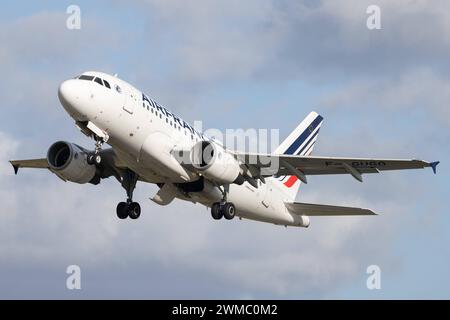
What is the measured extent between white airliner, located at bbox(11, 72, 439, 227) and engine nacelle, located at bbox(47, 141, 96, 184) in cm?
5

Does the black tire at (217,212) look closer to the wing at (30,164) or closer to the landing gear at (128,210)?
the landing gear at (128,210)

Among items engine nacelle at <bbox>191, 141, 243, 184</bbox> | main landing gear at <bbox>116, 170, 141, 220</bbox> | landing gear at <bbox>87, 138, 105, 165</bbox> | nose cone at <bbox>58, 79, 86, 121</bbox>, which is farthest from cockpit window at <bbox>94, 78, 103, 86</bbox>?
main landing gear at <bbox>116, 170, 141, 220</bbox>

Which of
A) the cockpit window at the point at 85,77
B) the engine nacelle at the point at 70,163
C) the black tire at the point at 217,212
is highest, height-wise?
the cockpit window at the point at 85,77

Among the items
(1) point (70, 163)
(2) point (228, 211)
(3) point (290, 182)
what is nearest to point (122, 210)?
(1) point (70, 163)

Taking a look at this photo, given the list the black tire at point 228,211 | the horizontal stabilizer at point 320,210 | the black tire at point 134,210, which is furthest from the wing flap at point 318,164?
the black tire at point 134,210

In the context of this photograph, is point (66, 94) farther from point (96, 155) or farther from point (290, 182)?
point (290, 182)

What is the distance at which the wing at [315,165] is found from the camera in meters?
47.5

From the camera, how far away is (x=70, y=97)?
4284cm

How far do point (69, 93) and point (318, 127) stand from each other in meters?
21.9

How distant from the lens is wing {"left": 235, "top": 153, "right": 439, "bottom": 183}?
1869 inches

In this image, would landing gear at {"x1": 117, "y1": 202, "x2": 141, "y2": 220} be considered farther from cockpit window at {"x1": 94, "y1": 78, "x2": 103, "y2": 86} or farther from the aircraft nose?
the aircraft nose

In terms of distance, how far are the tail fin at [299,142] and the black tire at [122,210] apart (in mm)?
9924
